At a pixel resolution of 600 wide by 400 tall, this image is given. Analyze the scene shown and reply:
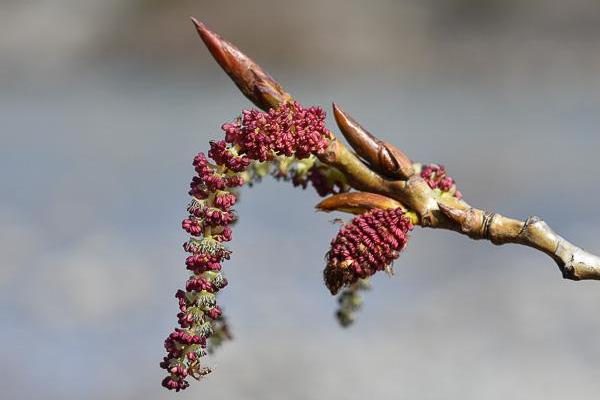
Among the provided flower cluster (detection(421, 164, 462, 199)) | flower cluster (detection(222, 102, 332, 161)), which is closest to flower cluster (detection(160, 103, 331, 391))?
flower cluster (detection(222, 102, 332, 161))

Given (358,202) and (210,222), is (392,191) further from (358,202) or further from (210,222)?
(210,222)

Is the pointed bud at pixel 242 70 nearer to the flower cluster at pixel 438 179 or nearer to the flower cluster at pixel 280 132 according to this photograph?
the flower cluster at pixel 280 132

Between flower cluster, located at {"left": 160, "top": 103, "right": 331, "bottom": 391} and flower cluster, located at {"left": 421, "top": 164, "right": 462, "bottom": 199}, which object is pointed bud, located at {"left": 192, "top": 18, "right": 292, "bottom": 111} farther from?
flower cluster, located at {"left": 421, "top": 164, "right": 462, "bottom": 199}

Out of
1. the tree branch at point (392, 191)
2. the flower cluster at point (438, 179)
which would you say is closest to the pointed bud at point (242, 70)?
the tree branch at point (392, 191)

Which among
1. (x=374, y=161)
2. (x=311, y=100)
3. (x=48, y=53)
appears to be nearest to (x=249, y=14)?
(x=311, y=100)

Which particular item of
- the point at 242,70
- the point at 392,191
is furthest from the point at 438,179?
the point at 242,70

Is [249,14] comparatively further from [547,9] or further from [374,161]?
[374,161]
